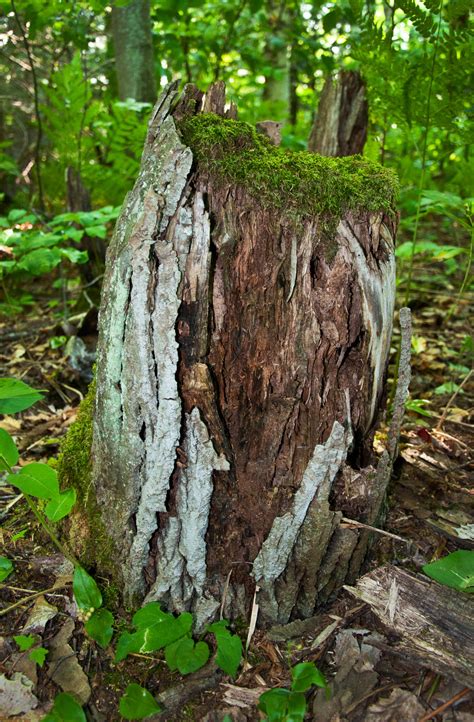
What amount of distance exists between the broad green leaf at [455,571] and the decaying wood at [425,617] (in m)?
0.07

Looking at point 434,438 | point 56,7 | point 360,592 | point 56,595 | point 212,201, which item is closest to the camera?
point 212,201

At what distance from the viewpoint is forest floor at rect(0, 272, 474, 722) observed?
1598 millimetres

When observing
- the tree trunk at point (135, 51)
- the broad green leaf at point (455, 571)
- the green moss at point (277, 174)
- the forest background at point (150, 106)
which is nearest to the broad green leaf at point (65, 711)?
the broad green leaf at point (455, 571)

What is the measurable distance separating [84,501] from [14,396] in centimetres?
52

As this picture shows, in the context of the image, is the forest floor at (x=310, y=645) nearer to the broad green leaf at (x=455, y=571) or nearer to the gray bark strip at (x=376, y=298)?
the broad green leaf at (x=455, y=571)

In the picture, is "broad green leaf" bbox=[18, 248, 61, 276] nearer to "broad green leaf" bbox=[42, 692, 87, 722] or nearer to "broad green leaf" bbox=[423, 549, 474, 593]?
"broad green leaf" bbox=[42, 692, 87, 722]

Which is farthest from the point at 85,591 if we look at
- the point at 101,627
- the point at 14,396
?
the point at 14,396

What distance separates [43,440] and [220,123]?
186 centimetres

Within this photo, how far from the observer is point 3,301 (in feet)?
15.7

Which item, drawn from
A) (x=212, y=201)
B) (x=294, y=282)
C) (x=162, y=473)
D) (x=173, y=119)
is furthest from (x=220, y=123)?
(x=162, y=473)

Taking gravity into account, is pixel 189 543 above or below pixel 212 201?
below

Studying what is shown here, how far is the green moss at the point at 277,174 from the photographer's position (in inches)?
65.5

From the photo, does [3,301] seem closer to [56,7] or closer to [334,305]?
[56,7]

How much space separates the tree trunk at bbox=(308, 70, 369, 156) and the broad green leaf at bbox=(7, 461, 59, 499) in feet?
8.64
